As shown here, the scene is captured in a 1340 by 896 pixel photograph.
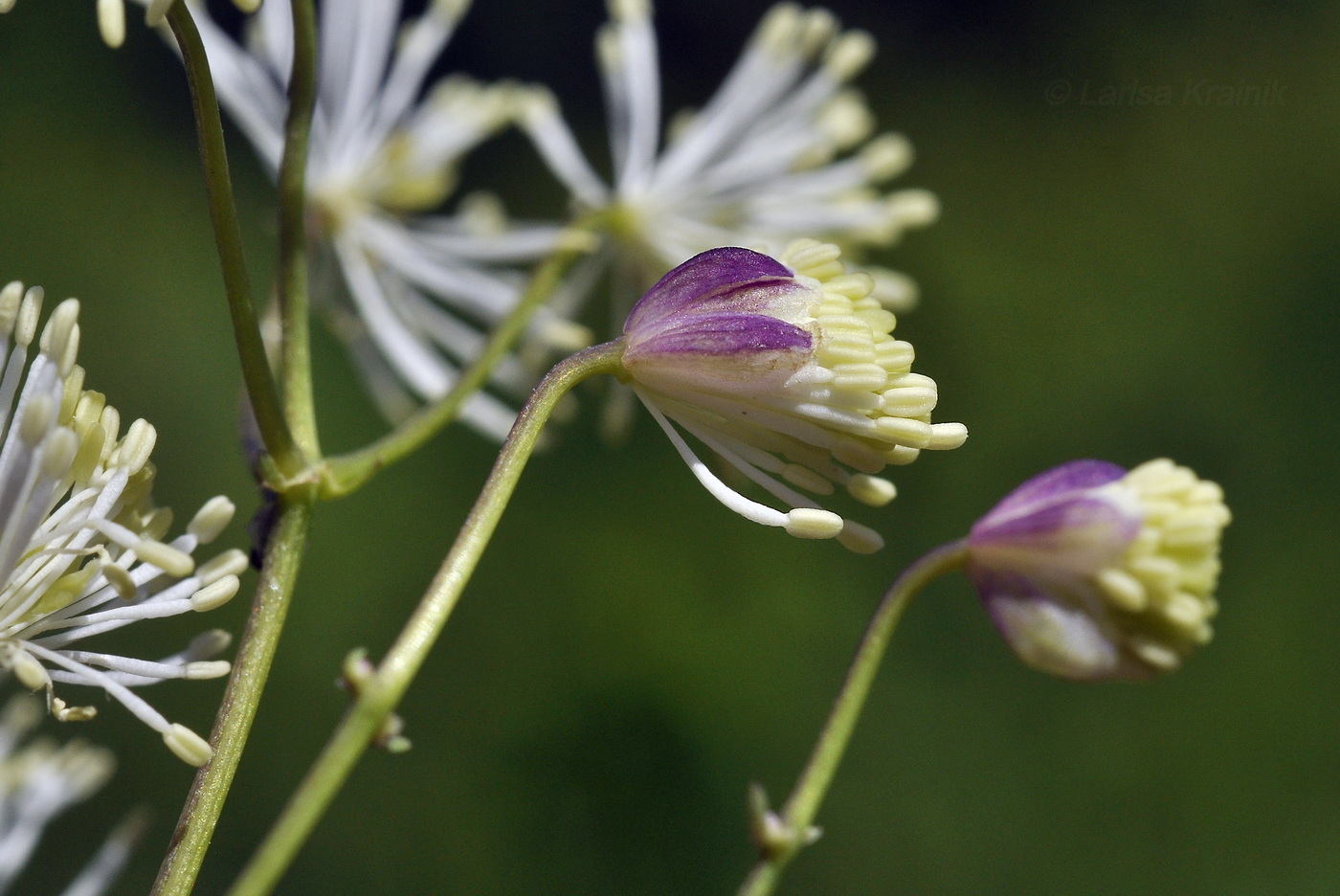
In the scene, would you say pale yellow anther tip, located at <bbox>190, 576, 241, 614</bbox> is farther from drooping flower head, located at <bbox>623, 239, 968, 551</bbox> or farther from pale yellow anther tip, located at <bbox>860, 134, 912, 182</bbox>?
pale yellow anther tip, located at <bbox>860, 134, 912, 182</bbox>

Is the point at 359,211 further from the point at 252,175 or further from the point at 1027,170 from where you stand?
the point at 1027,170

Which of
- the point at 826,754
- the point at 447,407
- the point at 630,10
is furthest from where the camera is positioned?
the point at 630,10

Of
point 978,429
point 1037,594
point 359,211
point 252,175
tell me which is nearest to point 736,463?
point 1037,594

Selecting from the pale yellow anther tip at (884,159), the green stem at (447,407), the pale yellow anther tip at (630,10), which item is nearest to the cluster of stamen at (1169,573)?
the green stem at (447,407)

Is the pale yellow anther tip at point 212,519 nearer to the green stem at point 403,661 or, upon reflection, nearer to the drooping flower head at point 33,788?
the green stem at point 403,661

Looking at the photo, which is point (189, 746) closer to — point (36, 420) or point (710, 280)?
point (36, 420)

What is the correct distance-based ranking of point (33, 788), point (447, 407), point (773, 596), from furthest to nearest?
point (773, 596) → point (33, 788) → point (447, 407)

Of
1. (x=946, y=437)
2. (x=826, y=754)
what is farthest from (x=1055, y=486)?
(x=826, y=754)
